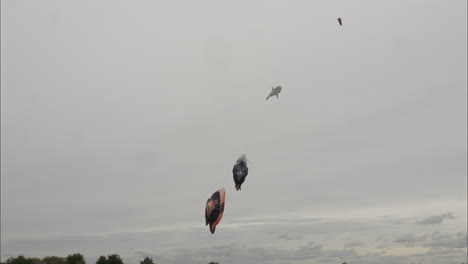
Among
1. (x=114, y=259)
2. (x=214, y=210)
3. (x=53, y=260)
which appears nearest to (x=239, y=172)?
(x=214, y=210)

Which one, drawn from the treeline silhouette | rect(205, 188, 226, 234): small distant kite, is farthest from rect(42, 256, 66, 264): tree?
rect(205, 188, 226, 234): small distant kite

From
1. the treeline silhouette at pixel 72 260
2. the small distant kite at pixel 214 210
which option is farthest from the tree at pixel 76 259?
the small distant kite at pixel 214 210

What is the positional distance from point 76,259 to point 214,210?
5234cm

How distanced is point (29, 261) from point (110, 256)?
13.7 m

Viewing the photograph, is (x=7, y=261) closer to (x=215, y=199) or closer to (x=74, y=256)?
(x=74, y=256)

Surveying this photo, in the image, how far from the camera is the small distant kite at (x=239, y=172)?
37.2 m

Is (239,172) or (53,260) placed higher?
(239,172)

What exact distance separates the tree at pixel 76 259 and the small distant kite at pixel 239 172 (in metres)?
50.7

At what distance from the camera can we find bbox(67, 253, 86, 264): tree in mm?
74875

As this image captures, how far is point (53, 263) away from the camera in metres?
76.2

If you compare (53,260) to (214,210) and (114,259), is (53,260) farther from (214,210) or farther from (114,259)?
(214,210)

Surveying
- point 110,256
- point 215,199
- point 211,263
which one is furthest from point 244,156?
point 211,263

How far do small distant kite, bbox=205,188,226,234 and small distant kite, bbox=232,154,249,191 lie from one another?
194 centimetres

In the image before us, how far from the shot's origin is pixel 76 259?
7594cm
